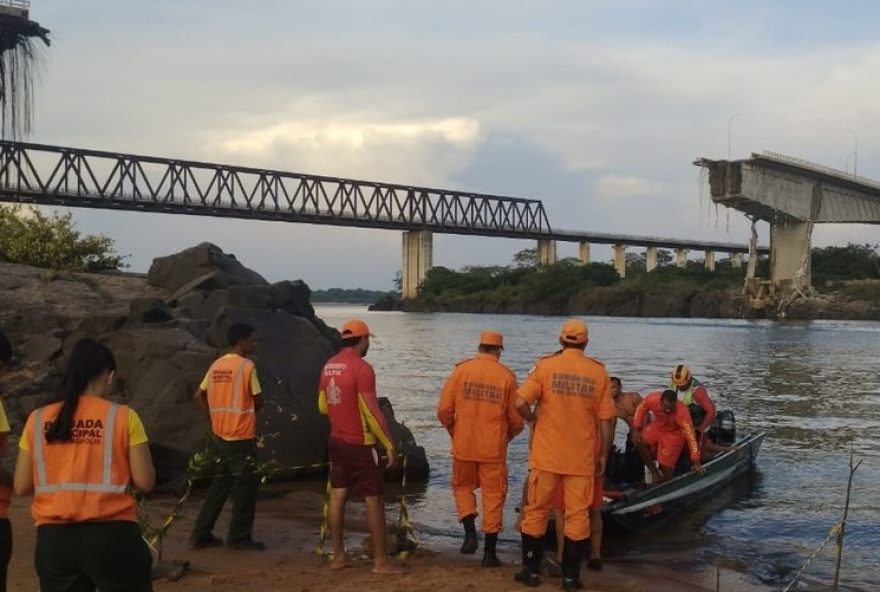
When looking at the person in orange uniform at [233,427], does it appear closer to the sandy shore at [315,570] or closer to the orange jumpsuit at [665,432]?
the sandy shore at [315,570]

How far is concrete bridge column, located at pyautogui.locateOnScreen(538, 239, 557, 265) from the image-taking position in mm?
137000

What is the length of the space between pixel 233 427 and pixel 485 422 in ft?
7.29

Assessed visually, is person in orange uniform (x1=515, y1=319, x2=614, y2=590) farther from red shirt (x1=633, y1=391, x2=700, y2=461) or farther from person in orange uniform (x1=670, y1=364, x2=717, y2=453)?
person in orange uniform (x1=670, y1=364, x2=717, y2=453)

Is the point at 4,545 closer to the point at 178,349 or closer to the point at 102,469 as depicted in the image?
the point at 102,469

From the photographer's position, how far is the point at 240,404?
822cm

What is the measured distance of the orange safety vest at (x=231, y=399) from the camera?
818 centimetres

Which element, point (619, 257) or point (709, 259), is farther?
point (709, 259)

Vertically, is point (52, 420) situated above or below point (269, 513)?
above

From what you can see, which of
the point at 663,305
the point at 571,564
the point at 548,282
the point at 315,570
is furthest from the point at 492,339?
the point at 548,282

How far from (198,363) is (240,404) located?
4656 mm

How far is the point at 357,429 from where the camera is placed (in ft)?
24.8

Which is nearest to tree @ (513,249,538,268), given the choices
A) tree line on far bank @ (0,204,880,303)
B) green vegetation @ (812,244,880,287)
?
tree line on far bank @ (0,204,880,303)

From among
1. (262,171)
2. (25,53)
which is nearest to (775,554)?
(25,53)

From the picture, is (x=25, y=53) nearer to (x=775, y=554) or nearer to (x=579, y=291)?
(x=775, y=554)
